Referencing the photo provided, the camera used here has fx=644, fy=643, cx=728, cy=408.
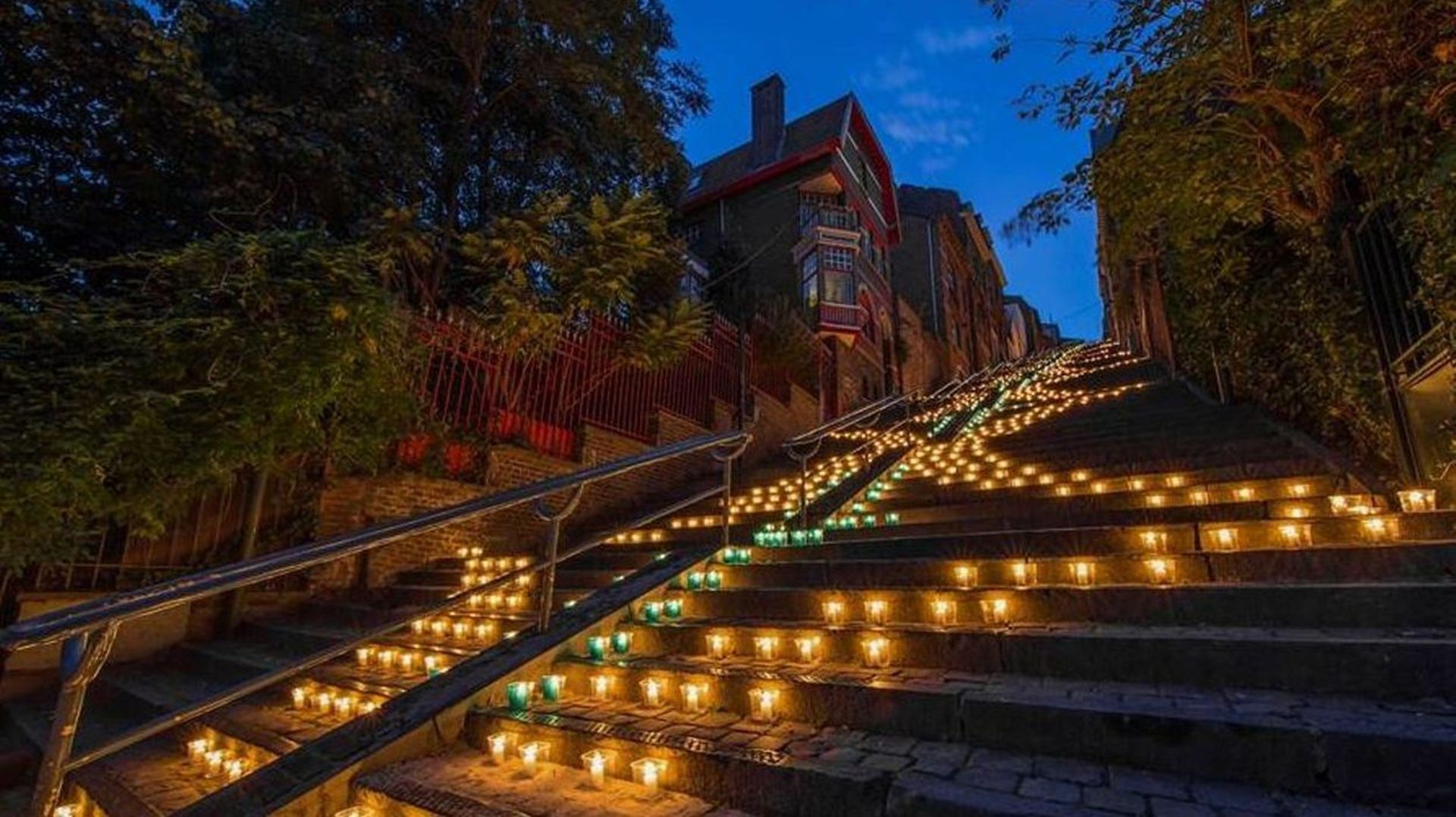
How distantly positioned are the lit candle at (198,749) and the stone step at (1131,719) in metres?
2.54

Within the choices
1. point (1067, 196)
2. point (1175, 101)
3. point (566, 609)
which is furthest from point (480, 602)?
point (1175, 101)

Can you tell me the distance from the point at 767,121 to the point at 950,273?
14.8 metres

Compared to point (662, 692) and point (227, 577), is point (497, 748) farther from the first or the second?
point (227, 577)

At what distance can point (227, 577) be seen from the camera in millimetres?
2312

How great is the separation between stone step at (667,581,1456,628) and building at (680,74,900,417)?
45.2 ft

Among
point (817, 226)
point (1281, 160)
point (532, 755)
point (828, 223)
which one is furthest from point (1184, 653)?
point (828, 223)

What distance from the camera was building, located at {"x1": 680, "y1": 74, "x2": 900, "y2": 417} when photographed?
1927cm

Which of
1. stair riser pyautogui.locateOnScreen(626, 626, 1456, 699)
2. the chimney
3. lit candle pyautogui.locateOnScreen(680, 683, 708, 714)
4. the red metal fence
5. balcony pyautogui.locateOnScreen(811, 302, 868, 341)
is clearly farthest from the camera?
the chimney

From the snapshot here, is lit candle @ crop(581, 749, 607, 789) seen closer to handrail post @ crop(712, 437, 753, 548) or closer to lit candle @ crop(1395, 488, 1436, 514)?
handrail post @ crop(712, 437, 753, 548)

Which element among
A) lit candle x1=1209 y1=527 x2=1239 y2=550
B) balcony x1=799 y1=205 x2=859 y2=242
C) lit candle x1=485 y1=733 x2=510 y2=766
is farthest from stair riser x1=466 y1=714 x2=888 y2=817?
balcony x1=799 y1=205 x2=859 y2=242

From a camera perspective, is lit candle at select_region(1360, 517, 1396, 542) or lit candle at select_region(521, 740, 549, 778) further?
lit candle at select_region(1360, 517, 1396, 542)

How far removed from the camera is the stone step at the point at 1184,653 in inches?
87.7

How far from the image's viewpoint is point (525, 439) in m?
7.95

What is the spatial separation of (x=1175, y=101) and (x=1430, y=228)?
84.7 inches
